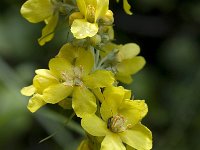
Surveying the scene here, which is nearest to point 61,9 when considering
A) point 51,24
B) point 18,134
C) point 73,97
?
point 51,24

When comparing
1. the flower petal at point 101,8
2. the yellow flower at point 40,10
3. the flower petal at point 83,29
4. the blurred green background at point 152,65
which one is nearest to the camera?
the flower petal at point 83,29

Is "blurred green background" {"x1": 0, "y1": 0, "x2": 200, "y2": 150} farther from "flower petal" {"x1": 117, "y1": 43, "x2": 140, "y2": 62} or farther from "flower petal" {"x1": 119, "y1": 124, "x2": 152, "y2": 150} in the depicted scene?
"flower petal" {"x1": 119, "y1": 124, "x2": 152, "y2": 150}

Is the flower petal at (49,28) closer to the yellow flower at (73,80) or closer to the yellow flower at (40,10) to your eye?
the yellow flower at (40,10)

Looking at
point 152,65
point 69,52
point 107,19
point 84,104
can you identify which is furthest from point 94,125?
point 152,65

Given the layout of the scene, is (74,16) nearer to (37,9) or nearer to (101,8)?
(101,8)

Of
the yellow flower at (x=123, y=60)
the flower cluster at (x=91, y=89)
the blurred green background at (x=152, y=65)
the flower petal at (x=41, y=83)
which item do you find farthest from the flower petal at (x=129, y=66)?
the blurred green background at (x=152, y=65)

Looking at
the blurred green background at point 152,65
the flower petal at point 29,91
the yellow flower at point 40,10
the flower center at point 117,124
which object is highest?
the yellow flower at point 40,10

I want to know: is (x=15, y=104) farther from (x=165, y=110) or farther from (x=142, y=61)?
(x=165, y=110)
